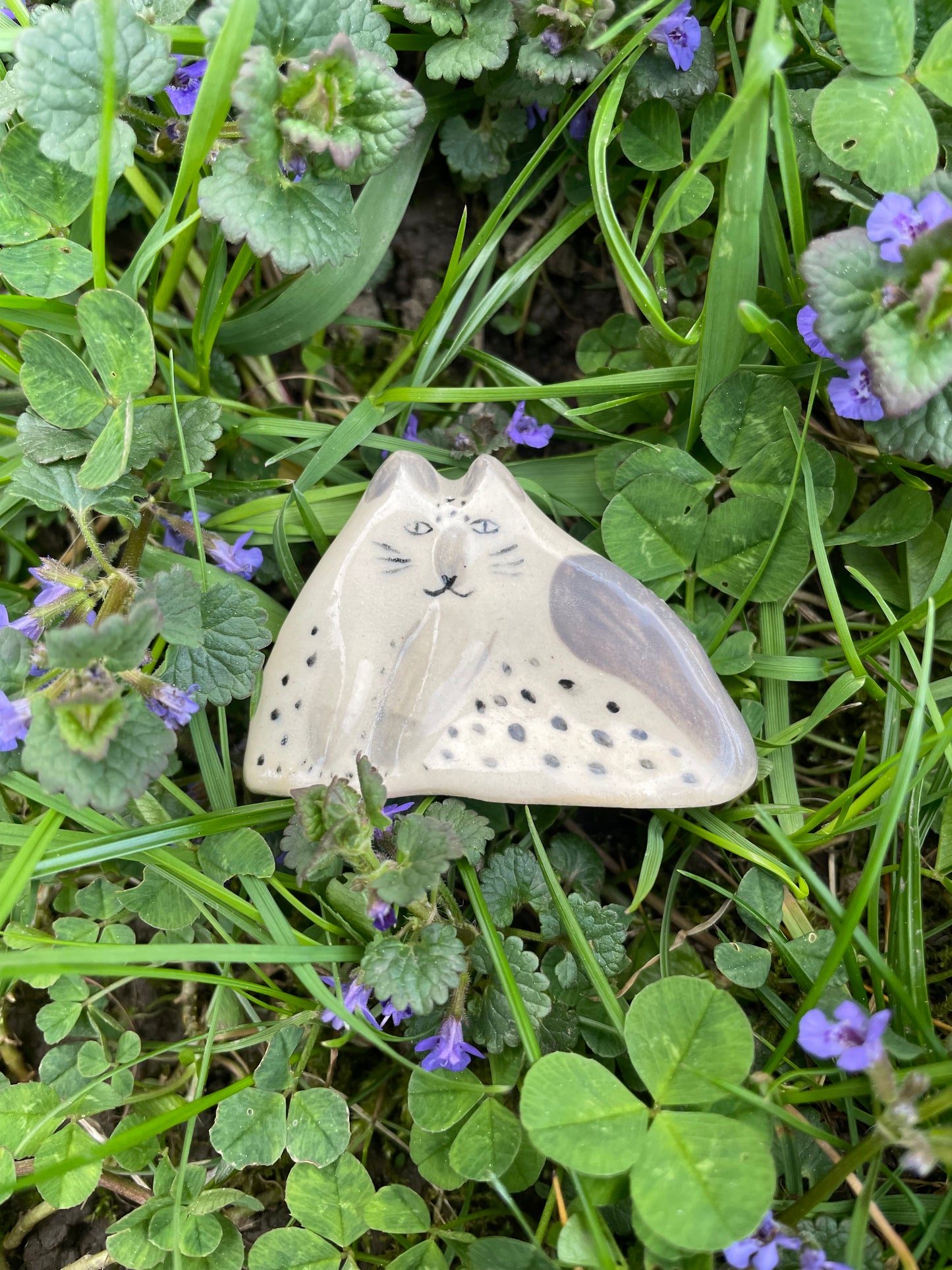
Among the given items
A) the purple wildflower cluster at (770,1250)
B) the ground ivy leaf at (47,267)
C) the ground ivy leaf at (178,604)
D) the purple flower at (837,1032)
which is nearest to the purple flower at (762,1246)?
the purple wildflower cluster at (770,1250)

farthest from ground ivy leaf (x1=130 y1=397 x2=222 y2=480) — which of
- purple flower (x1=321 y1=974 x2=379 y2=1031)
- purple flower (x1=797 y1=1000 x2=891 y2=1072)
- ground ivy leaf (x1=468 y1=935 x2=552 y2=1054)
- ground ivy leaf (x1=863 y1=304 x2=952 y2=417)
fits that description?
purple flower (x1=797 y1=1000 x2=891 y2=1072)

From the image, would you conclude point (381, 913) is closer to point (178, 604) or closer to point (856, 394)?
point (178, 604)

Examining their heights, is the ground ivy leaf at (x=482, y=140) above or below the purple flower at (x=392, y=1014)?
above

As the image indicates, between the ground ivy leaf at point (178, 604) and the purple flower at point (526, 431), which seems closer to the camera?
the ground ivy leaf at point (178, 604)

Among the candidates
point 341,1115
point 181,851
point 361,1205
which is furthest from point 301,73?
point 361,1205

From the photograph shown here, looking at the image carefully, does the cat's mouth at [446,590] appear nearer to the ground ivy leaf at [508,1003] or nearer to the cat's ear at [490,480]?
the cat's ear at [490,480]
